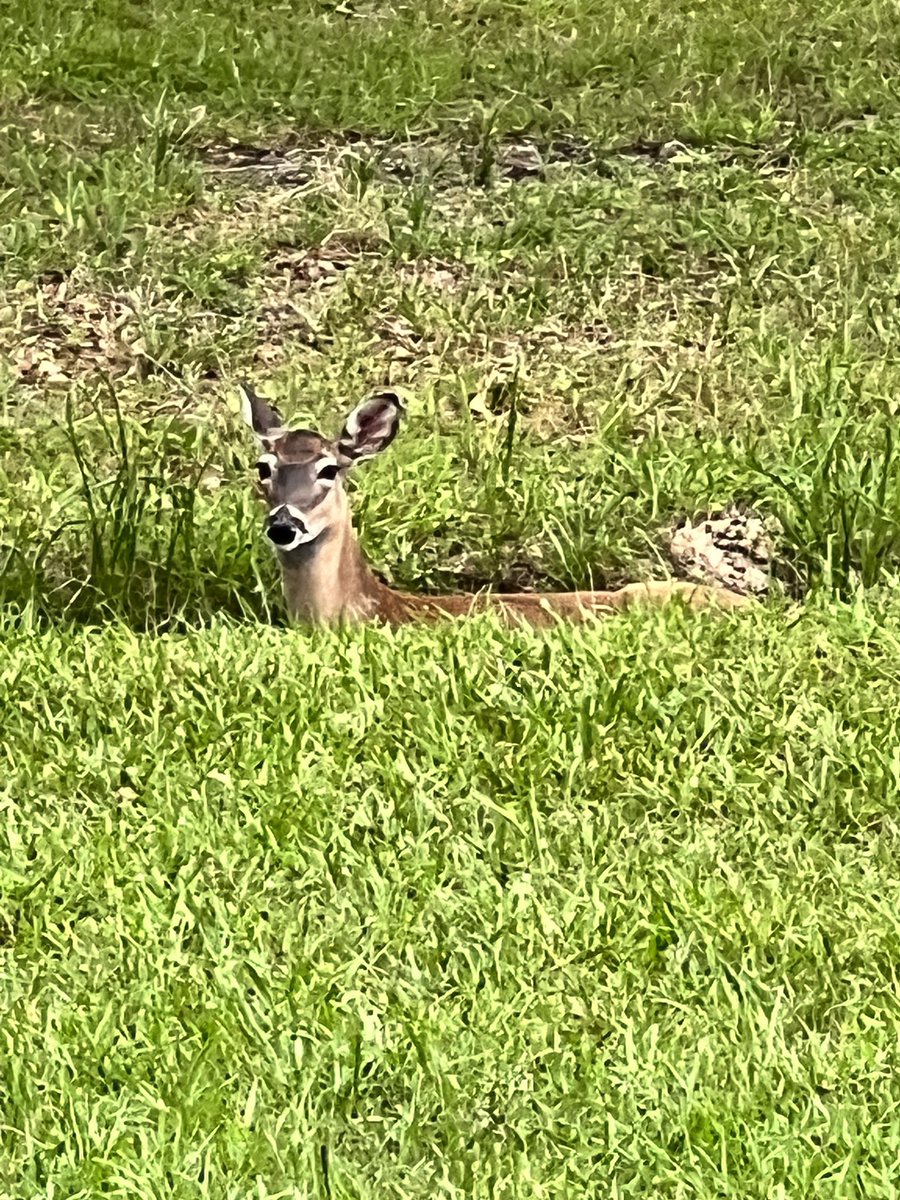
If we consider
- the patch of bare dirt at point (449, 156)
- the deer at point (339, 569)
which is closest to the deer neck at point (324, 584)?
the deer at point (339, 569)

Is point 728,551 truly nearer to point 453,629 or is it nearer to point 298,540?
point 453,629

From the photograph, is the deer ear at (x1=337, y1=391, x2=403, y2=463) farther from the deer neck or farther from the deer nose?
the deer nose

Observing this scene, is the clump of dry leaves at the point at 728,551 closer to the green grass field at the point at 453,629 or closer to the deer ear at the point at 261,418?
the green grass field at the point at 453,629

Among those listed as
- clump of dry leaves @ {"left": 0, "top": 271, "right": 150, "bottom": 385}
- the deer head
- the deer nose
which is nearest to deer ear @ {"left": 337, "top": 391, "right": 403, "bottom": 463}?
the deer head

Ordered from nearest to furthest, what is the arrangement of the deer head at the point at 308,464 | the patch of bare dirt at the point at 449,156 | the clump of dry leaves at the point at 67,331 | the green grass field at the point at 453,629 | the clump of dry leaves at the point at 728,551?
1. the green grass field at the point at 453,629
2. the deer head at the point at 308,464
3. the clump of dry leaves at the point at 728,551
4. the clump of dry leaves at the point at 67,331
5. the patch of bare dirt at the point at 449,156

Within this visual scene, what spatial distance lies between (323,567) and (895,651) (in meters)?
1.83

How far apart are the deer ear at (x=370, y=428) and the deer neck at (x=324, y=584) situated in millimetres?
352

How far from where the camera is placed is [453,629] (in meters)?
6.04

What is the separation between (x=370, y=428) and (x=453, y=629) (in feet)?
3.58

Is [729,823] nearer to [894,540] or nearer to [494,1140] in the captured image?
[494,1140]

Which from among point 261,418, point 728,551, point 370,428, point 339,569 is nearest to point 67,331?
point 261,418

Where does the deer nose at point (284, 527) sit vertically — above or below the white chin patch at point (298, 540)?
above

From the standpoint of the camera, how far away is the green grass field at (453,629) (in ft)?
12.7

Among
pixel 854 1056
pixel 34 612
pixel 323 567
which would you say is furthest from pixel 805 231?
pixel 854 1056
